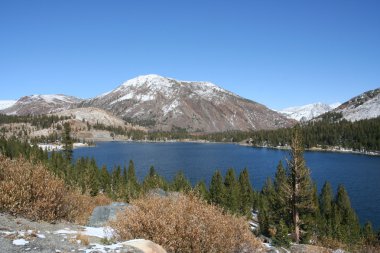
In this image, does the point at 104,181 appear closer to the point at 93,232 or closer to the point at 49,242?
the point at 93,232

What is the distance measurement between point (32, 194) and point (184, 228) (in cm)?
954

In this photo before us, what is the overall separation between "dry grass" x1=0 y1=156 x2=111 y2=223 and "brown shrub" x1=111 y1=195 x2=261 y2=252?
4.69 m

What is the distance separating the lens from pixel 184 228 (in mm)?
17500

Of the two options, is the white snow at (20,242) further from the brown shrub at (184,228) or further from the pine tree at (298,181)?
the pine tree at (298,181)

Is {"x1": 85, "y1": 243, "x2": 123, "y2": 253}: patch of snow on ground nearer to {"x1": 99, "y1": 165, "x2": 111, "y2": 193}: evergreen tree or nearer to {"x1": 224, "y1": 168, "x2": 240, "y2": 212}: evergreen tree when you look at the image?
{"x1": 224, "y1": 168, "x2": 240, "y2": 212}: evergreen tree

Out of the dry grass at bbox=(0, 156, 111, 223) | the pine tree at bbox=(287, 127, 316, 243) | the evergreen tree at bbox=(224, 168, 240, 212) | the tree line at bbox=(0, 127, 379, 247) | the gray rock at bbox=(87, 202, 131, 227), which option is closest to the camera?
the dry grass at bbox=(0, 156, 111, 223)

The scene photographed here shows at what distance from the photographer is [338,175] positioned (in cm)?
14975

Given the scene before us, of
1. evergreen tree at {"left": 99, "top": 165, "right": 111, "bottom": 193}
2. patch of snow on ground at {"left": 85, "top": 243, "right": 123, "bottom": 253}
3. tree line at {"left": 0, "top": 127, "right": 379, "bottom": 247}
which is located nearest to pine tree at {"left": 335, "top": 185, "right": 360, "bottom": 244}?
tree line at {"left": 0, "top": 127, "right": 379, "bottom": 247}

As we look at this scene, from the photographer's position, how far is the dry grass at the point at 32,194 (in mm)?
18953

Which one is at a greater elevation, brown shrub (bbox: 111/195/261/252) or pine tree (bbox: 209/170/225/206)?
brown shrub (bbox: 111/195/261/252)

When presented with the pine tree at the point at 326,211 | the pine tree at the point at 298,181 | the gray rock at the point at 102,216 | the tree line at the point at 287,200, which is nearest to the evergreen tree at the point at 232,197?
the tree line at the point at 287,200

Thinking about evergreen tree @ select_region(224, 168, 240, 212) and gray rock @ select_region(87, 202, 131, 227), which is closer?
gray rock @ select_region(87, 202, 131, 227)

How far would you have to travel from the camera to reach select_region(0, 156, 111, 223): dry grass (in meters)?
19.0

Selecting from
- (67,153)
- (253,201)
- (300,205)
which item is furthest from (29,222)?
(67,153)
